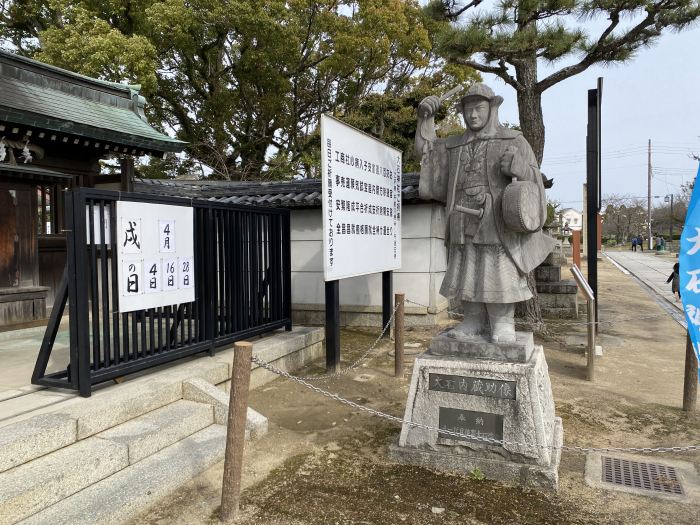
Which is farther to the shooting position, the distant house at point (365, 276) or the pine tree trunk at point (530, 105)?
the distant house at point (365, 276)

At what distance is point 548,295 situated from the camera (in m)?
11.4

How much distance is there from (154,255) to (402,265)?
6053 mm

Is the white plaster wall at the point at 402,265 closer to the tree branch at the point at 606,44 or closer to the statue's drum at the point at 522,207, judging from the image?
the tree branch at the point at 606,44

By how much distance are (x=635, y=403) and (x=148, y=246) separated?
Answer: 5.40 m

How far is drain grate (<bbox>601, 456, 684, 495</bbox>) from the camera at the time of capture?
3.53 m

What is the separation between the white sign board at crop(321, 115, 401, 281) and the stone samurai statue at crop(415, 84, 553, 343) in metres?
1.93

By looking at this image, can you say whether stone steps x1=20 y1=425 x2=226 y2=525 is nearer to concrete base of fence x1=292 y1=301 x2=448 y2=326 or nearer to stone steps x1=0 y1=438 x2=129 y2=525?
stone steps x1=0 y1=438 x2=129 y2=525

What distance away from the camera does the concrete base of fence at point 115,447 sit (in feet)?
9.86

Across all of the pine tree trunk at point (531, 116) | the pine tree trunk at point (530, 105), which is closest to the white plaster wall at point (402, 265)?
the pine tree trunk at point (531, 116)

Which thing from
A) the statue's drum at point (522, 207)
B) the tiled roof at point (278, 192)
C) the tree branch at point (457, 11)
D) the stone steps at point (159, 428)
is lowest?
the stone steps at point (159, 428)

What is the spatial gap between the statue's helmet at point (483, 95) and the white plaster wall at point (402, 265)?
5651 mm

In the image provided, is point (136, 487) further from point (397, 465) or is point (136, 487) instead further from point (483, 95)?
point (483, 95)

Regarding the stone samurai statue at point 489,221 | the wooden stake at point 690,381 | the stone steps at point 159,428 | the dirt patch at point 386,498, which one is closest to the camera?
the dirt patch at point 386,498

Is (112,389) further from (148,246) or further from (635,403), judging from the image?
(635,403)
